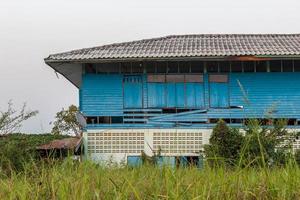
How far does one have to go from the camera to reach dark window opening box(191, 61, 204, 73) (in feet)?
52.2

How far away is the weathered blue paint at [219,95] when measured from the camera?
52.2 ft

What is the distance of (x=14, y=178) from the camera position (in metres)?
2.96

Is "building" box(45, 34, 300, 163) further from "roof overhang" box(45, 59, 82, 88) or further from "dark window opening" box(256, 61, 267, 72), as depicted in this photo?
"roof overhang" box(45, 59, 82, 88)

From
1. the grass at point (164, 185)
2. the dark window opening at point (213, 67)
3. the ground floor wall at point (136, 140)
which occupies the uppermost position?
the dark window opening at point (213, 67)

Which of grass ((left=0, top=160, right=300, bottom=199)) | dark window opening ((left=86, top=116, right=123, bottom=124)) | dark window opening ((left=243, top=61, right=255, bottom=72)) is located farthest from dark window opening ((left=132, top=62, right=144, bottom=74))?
grass ((left=0, top=160, right=300, bottom=199))

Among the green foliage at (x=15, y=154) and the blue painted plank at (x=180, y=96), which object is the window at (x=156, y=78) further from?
the green foliage at (x=15, y=154)

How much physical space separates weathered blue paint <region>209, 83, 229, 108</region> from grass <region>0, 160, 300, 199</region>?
12997 mm

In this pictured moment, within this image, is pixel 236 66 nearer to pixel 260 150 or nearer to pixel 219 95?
pixel 219 95

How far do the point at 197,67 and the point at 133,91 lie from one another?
2.09 m

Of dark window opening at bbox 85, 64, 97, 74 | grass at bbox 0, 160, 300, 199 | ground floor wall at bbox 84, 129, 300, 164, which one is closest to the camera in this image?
grass at bbox 0, 160, 300, 199

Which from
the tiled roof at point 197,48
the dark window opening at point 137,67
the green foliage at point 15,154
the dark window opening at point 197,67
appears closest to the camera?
the green foliage at point 15,154

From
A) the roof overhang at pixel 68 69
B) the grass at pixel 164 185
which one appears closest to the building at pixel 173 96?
the roof overhang at pixel 68 69

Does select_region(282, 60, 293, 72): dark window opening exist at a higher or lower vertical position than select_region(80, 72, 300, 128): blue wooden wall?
higher

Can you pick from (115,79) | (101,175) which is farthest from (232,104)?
(101,175)
